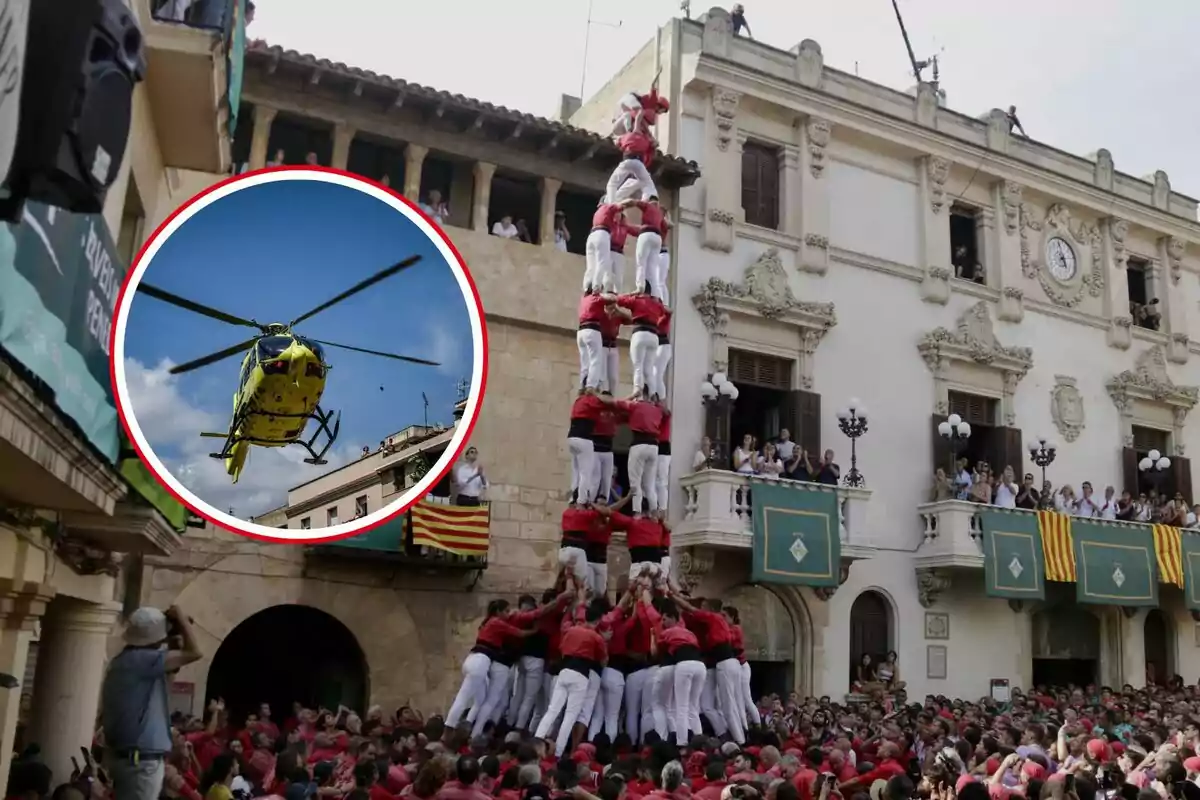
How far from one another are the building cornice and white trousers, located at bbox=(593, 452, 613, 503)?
994 centimetres

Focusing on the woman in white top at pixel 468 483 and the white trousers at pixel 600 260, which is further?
the woman in white top at pixel 468 483

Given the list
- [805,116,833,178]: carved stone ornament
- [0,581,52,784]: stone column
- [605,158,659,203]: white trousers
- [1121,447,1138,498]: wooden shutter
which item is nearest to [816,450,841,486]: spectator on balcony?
[805,116,833,178]: carved stone ornament

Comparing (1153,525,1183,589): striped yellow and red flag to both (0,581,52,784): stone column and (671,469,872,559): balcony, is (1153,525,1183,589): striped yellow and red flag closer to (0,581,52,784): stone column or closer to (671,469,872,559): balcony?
(671,469,872,559): balcony

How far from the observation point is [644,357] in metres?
15.2

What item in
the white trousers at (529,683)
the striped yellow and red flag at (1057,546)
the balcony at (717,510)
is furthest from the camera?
the striped yellow and red flag at (1057,546)

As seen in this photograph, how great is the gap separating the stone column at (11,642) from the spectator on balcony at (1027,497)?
771 inches

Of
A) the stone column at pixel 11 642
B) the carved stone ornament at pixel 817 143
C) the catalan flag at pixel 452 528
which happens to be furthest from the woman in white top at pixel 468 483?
the carved stone ornament at pixel 817 143

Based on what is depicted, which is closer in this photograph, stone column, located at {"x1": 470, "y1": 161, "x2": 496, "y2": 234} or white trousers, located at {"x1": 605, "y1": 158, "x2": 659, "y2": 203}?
white trousers, located at {"x1": 605, "y1": 158, "x2": 659, "y2": 203}

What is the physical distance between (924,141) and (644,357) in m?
12.5

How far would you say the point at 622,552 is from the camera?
19.9 m

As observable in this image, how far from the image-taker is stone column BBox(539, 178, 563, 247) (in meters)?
20.3

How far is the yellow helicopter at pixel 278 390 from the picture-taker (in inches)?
123

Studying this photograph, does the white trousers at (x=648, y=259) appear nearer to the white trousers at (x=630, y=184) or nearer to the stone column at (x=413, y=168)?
the white trousers at (x=630, y=184)

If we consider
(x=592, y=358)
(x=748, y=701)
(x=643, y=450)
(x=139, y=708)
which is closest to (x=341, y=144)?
(x=592, y=358)
